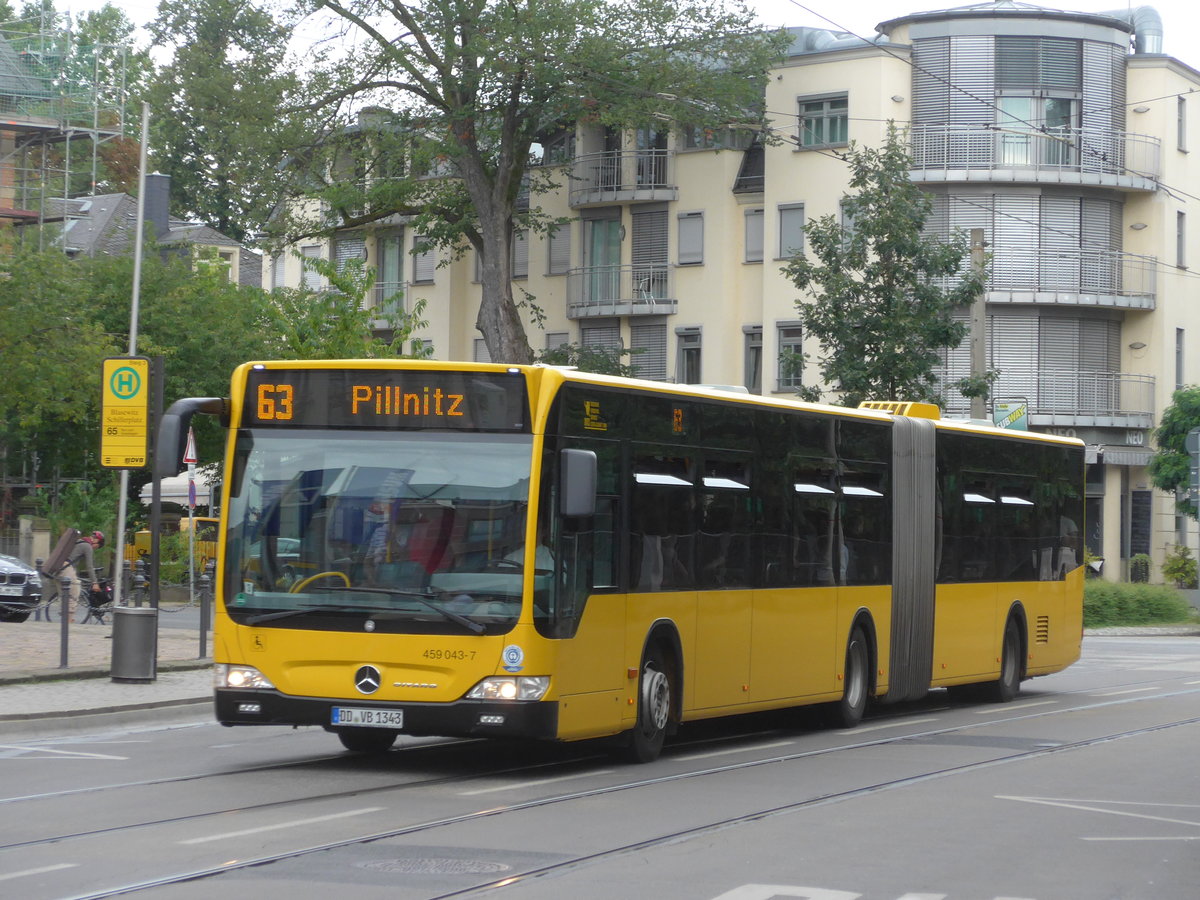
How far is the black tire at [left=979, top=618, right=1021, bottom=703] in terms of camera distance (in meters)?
21.4

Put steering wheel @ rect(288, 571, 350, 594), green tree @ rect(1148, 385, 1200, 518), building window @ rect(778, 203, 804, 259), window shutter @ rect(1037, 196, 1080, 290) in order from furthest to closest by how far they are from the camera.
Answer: building window @ rect(778, 203, 804, 259)
window shutter @ rect(1037, 196, 1080, 290)
green tree @ rect(1148, 385, 1200, 518)
steering wheel @ rect(288, 571, 350, 594)

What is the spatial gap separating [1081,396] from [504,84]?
55.2ft

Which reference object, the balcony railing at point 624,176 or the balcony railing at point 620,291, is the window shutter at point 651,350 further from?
the balcony railing at point 624,176

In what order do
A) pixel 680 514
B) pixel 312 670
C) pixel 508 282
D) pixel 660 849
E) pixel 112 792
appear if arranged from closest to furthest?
pixel 660 849, pixel 112 792, pixel 312 670, pixel 680 514, pixel 508 282

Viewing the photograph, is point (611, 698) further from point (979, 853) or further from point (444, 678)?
point (979, 853)

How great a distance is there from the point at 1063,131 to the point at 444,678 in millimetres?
41018

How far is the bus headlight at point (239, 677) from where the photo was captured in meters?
12.7

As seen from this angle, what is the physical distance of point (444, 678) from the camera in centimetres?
1231

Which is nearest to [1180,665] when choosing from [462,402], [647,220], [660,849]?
[462,402]

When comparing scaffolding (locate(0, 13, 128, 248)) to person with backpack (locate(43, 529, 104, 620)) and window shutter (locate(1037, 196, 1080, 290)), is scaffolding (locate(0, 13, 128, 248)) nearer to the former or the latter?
person with backpack (locate(43, 529, 104, 620))

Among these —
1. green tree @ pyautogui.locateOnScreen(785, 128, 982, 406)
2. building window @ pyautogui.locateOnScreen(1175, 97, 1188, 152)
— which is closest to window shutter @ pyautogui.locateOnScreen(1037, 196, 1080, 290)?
building window @ pyautogui.locateOnScreen(1175, 97, 1188, 152)

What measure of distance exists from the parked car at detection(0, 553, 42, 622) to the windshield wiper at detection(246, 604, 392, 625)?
20709 mm

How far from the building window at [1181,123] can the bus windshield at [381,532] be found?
43546mm

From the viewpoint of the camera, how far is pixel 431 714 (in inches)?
485
